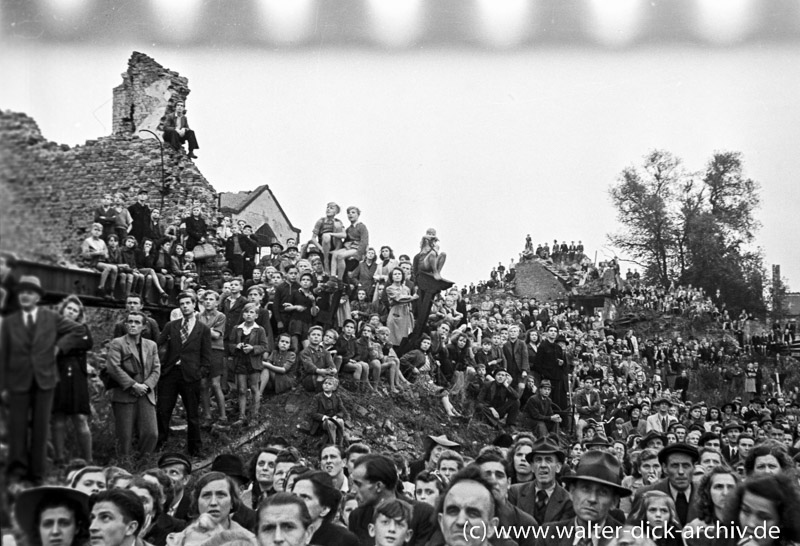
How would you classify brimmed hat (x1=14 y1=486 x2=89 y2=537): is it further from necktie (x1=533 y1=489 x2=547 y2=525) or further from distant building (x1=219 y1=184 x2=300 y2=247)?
distant building (x1=219 y1=184 x2=300 y2=247)

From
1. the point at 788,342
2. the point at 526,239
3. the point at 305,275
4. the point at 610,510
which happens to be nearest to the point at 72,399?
the point at 610,510

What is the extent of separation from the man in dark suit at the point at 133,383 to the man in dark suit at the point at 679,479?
3516 mm

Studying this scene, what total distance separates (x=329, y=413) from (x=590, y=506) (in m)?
7.08

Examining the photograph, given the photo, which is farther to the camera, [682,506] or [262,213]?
[262,213]

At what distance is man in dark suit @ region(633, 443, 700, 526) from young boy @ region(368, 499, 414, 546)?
155cm

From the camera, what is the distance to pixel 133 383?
8.41m

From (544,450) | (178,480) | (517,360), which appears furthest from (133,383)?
(517,360)

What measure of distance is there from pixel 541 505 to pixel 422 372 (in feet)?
28.8

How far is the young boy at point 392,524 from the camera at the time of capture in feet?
17.4

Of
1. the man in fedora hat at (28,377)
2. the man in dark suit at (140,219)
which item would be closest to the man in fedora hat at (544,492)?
the man in fedora hat at (28,377)

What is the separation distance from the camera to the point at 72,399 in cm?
231

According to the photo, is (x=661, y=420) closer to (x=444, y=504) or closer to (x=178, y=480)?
(x=178, y=480)

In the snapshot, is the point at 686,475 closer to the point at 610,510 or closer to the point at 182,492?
the point at 610,510

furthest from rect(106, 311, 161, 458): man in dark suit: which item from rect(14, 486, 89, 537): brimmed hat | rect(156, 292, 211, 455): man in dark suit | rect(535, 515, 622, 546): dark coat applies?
rect(14, 486, 89, 537): brimmed hat
